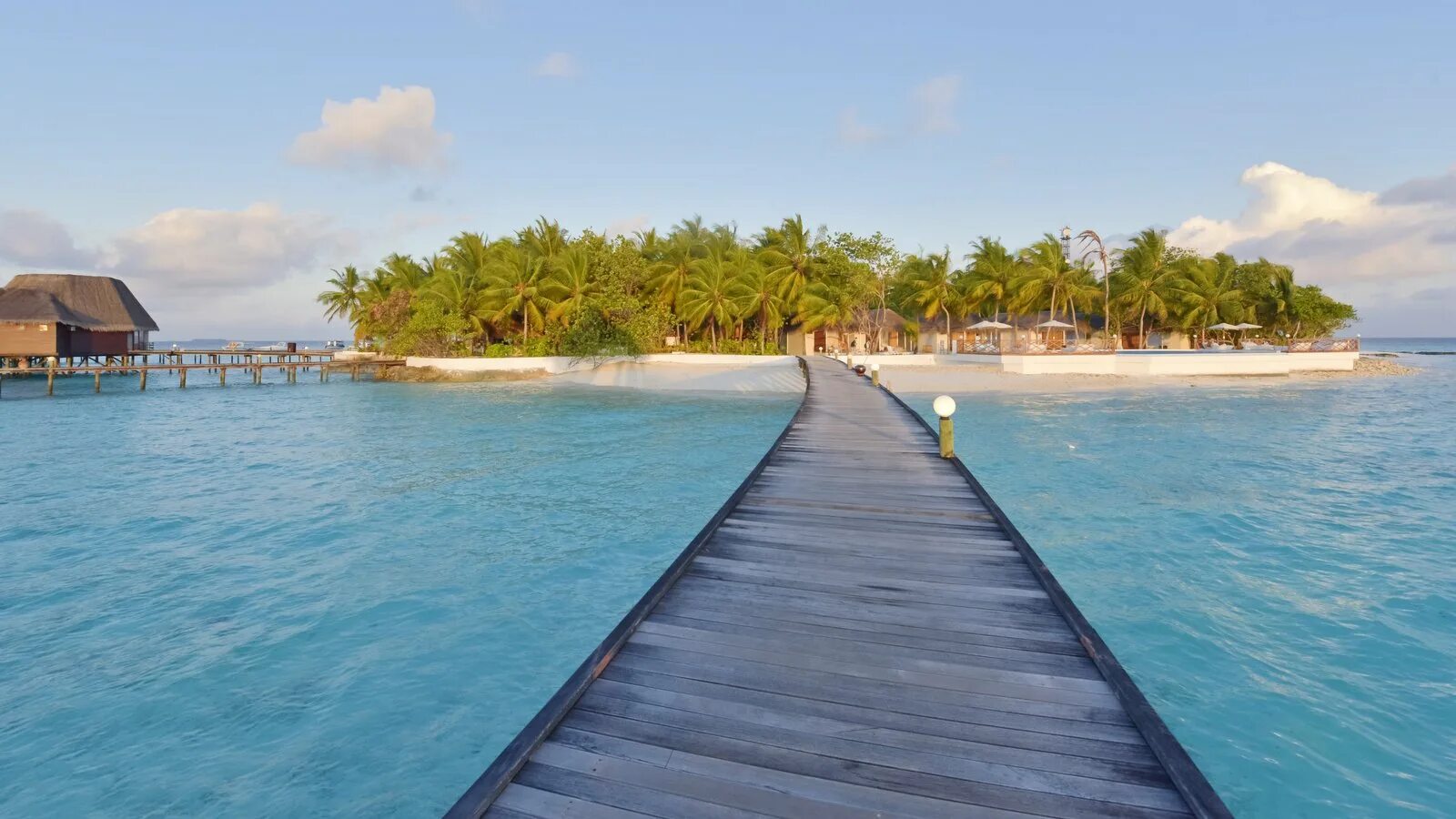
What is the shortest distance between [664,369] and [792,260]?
1009 centimetres

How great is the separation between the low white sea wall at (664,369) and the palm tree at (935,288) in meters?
12.4

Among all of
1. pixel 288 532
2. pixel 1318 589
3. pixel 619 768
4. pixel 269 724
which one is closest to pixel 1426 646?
pixel 1318 589

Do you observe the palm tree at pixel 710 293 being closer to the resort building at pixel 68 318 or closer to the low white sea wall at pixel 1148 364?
the low white sea wall at pixel 1148 364

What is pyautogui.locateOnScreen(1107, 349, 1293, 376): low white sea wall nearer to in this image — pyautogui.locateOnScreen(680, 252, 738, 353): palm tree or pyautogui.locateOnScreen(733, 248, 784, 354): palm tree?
pyautogui.locateOnScreen(733, 248, 784, 354): palm tree

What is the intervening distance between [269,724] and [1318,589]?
9.59m

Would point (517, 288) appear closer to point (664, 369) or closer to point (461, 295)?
point (461, 295)

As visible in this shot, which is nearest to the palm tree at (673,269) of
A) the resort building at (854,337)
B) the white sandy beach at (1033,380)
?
the resort building at (854,337)

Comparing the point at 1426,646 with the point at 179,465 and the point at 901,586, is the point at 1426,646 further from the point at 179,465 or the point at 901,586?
the point at 179,465

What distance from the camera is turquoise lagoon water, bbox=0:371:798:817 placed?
164 inches

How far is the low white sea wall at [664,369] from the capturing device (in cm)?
2905

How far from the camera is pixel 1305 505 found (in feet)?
31.8

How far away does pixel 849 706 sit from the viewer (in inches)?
105

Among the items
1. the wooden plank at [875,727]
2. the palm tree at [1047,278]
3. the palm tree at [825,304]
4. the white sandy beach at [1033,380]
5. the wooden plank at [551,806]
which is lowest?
the wooden plank at [551,806]

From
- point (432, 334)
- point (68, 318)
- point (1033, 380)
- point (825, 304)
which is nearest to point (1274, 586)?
point (1033, 380)
